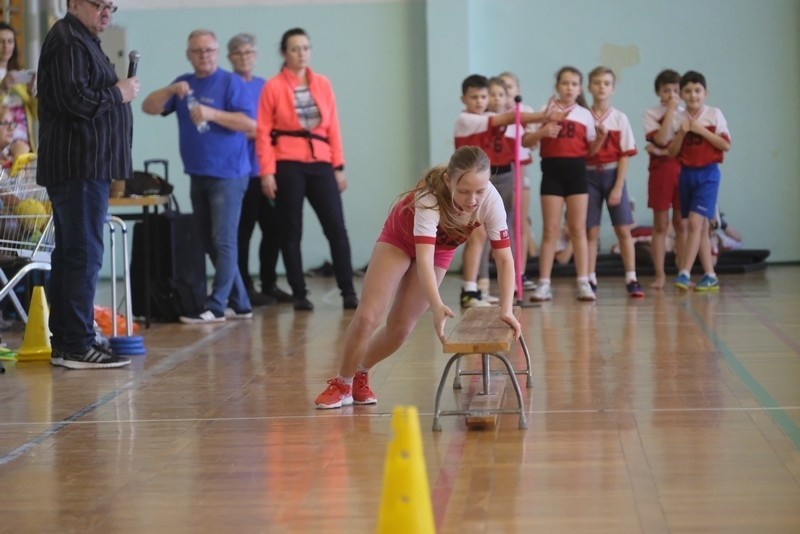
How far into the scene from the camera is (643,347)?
22.5 ft

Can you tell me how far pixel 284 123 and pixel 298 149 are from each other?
0.70 feet

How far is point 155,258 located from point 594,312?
3128 millimetres

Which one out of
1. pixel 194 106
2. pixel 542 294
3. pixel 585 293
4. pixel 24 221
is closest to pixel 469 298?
pixel 542 294

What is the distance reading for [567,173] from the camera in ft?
31.3

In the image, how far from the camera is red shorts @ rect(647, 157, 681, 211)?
34.4ft

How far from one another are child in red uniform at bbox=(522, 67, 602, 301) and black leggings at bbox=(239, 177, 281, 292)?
2.14m

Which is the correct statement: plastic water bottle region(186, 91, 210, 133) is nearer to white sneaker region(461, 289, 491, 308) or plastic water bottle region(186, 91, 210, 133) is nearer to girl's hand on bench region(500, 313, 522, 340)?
white sneaker region(461, 289, 491, 308)

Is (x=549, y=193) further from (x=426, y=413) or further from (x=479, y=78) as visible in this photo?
(x=426, y=413)

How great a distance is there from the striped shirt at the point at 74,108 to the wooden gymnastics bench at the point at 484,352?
86.8 inches

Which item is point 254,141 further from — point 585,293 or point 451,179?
point 451,179

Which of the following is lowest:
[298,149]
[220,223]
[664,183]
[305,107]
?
[220,223]

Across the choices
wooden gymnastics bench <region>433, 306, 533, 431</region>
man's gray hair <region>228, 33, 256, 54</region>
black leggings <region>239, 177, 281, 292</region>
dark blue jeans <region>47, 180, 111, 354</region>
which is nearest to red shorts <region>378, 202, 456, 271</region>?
wooden gymnastics bench <region>433, 306, 533, 431</region>

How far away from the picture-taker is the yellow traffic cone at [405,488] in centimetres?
303

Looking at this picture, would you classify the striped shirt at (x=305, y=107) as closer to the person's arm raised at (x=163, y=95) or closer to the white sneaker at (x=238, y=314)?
the person's arm raised at (x=163, y=95)
